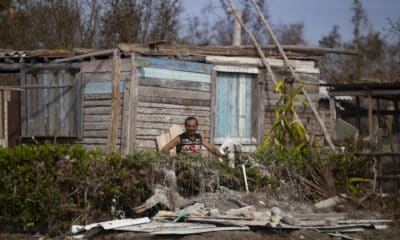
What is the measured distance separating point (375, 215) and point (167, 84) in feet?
16.4

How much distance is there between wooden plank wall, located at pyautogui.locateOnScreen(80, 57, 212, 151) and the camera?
12.9 metres

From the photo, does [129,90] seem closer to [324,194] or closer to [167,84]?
[167,84]

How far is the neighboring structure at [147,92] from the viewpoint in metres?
12.8

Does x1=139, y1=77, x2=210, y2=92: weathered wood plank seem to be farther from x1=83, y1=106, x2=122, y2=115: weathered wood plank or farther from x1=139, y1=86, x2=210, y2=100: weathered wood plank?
x1=83, y1=106, x2=122, y2=115: weathered wood plank

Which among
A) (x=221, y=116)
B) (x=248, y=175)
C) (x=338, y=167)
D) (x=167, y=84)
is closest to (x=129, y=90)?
(x=167, y=84)

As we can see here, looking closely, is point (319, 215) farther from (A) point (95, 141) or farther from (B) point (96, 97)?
(B) point (96, 97)

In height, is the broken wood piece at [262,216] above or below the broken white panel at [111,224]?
above

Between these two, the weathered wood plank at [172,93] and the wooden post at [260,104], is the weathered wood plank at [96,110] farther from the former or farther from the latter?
the wooden post at [260,104]

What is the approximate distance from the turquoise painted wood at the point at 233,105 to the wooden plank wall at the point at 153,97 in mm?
355

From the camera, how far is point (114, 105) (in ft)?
41.6

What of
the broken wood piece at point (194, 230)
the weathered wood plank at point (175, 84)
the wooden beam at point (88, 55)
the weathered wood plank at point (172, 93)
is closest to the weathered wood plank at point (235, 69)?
the weathered wood plank at point (175, 84)

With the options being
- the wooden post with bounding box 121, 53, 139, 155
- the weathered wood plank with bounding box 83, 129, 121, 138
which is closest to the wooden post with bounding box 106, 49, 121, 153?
the wooden post with bounding box 121, 53, 139, 155

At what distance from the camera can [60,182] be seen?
29.7ft

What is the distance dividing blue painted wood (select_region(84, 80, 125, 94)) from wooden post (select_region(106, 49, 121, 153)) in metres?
0.12
